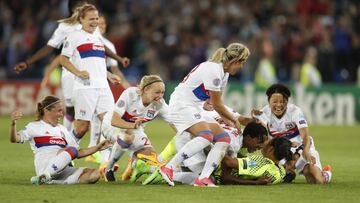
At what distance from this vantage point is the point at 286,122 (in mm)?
11500

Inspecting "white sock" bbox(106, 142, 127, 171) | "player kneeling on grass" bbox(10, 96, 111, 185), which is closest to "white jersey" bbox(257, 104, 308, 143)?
"white sock" bbox(106, 142, 127, 171)

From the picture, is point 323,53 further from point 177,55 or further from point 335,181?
point 335,181

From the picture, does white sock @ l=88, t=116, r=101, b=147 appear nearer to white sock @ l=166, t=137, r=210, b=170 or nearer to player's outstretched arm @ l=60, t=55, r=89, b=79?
player's outstretched arm @ l=60, t=55, r=89, b=79

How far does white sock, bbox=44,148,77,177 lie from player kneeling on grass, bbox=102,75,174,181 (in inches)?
28.8

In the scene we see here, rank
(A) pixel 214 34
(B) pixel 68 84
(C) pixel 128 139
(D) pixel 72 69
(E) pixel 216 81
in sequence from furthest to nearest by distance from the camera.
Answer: (A) pixel 214 34 < (B) pixel 68 84 < (D) pixel 72 69 < (C) pixel 128 139 < (E) pixel 216 81

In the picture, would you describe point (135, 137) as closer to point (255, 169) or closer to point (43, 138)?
point (43, 138)

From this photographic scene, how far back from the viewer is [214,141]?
1046 centimetres

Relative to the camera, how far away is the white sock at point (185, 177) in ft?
34.7

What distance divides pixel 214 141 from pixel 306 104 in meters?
12.9

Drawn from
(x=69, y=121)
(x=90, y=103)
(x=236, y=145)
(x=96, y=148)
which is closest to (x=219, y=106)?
(x=236, y=145)

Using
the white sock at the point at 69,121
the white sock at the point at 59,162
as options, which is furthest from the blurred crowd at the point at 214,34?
the white sock at the point at 59,162

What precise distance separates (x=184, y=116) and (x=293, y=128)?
1647 millimetres

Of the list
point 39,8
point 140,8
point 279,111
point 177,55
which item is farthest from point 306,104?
point 279,111

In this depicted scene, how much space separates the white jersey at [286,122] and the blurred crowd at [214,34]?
498 inches
